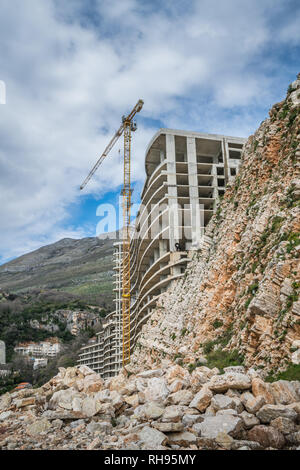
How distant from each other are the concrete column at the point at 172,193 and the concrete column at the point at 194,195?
6.95 feet

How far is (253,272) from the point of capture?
57.8 ft

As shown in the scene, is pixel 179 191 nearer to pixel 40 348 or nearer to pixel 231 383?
pixel 231 383

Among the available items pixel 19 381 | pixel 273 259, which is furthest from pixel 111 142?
pixel 273 259

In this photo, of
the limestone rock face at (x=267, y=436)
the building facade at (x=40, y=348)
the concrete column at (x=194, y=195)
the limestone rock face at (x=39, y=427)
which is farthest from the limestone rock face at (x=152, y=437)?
the building facade at (x=40, y=348)

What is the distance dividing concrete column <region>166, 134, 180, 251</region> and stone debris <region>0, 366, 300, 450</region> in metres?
32.3

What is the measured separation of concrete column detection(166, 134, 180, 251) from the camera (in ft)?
148

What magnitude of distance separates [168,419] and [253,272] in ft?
33.4

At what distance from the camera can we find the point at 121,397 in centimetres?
1160

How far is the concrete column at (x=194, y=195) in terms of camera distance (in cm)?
4597

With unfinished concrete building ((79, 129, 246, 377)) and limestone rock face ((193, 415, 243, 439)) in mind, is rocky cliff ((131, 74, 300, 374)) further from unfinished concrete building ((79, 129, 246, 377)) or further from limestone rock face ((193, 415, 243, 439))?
unfinished concrete building ((79, 129, 246, 377))

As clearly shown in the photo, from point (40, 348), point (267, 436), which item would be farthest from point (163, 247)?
point (40, 348)

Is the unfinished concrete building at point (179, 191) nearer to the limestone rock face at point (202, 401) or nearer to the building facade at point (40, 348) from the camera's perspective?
the limestone rock face at point (202, 401)

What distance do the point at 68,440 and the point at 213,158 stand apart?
161 ft
